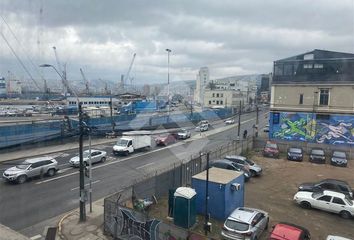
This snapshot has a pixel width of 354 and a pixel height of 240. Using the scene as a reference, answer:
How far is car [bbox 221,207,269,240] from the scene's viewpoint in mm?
14295

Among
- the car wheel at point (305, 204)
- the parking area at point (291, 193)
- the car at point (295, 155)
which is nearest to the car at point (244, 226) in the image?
the parking area at point (291, 193)

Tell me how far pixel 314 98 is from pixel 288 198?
78.9 feet

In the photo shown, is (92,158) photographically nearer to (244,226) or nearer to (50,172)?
(50,172)

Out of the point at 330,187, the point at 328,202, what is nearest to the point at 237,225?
the point at 328,202

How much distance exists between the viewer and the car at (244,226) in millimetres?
14295

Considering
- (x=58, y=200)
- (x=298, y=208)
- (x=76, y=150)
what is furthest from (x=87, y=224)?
(x=76, y=150)

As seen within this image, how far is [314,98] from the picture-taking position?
41625 mm

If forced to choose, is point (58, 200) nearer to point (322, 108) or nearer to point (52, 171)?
point (52, 171)

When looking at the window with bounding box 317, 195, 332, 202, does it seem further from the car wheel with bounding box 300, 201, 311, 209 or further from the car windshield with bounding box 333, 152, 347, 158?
the car windshield with bounding box 333, 152, 347, 158

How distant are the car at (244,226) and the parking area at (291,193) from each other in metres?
1.02

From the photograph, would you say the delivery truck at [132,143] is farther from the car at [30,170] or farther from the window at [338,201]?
the window at [338,201]

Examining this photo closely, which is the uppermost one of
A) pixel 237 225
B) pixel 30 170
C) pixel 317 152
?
pixel 237 225

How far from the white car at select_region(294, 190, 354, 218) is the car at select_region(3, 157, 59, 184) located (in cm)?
1959

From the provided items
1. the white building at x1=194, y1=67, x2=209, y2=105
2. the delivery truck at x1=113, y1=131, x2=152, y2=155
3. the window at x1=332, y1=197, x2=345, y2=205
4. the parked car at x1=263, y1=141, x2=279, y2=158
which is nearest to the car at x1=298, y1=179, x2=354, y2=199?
the window at x1=332, y1=197, x2=345, y2=205
